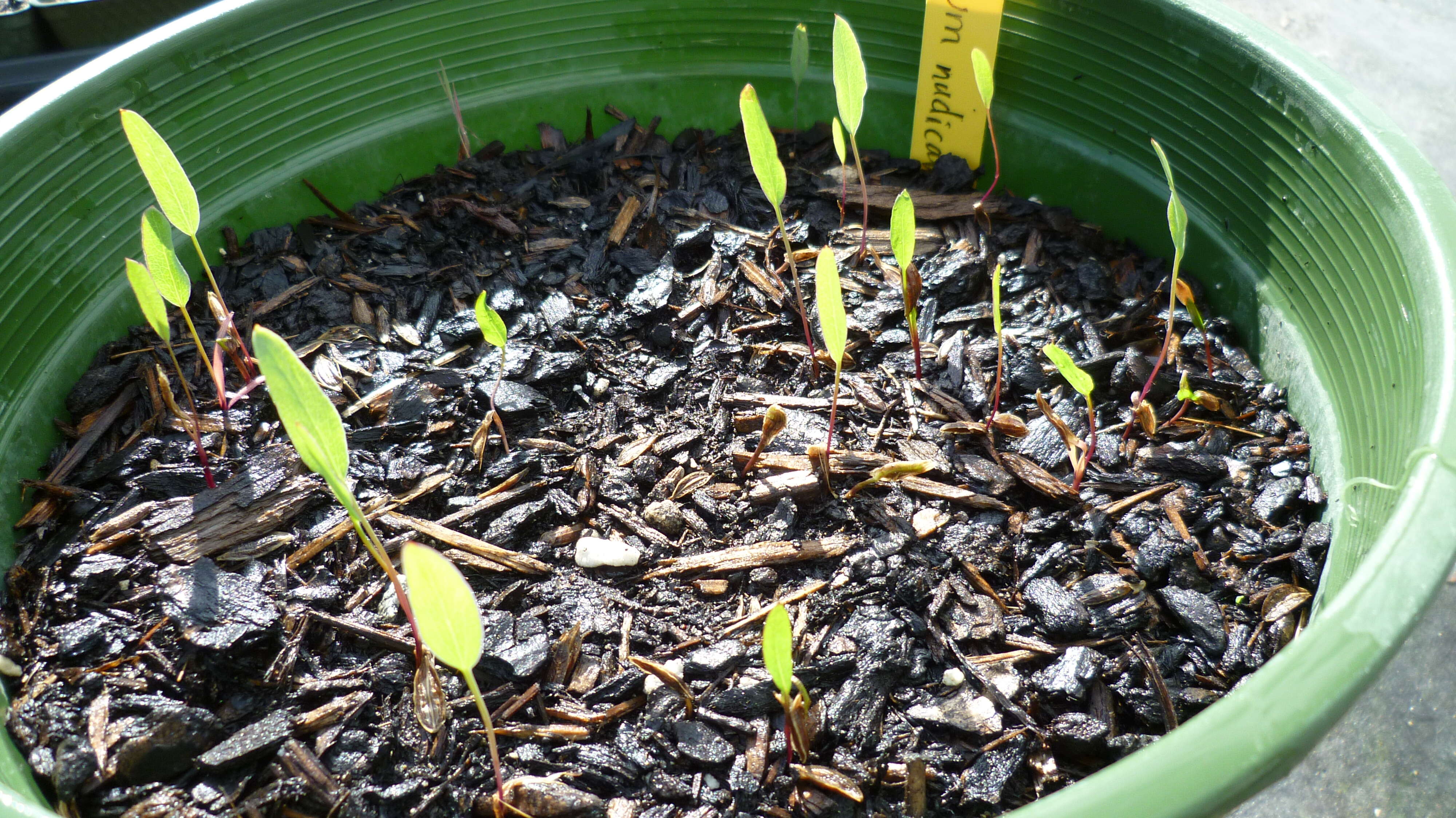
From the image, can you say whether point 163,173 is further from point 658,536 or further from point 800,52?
point 800,52

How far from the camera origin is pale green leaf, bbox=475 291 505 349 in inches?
37.9

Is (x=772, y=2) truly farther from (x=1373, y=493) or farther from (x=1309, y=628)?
(x=1309, y=628)

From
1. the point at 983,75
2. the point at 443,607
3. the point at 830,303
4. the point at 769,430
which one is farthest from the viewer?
the point at 983,75

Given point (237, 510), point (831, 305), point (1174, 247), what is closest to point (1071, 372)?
point (831, 305)

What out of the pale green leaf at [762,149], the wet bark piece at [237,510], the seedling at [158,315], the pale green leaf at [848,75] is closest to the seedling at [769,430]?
the pale green leaf at [762,149]

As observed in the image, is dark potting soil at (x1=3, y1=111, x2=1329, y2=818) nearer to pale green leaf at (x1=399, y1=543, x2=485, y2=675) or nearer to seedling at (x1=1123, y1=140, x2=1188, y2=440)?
seedling at (x1=1123, y1=140, x2=1188, y2=440)

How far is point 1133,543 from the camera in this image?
36.9 inches

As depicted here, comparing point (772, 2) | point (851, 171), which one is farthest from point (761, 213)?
point (772, 2)

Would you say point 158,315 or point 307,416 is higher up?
point 158,315

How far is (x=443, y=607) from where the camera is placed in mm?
632

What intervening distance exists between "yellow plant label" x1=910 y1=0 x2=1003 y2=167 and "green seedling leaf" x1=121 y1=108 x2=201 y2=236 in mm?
920

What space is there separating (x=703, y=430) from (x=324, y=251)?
24.3 inches

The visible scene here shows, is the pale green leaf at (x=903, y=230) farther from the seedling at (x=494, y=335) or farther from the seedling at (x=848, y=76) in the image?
the seedling at (x=494, y=335)

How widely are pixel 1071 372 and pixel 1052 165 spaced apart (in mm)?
464
